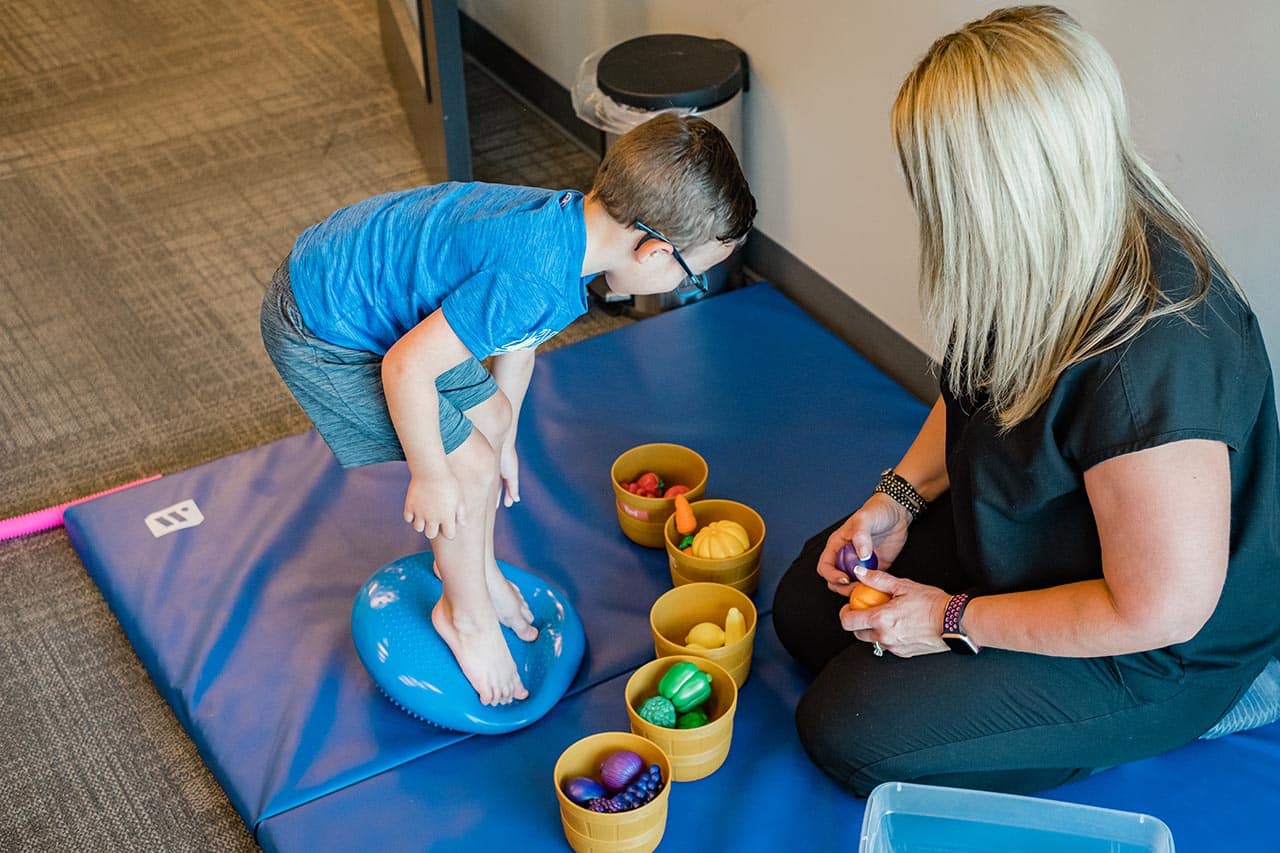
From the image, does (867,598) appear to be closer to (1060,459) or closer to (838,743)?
(838,743)

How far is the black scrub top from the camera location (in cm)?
132

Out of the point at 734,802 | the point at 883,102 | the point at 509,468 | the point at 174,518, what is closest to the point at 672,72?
the point at 883,102

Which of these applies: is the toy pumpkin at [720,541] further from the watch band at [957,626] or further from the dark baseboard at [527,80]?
the dark baseboard at [527,80]

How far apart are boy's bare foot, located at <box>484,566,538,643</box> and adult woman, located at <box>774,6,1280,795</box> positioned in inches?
16.5

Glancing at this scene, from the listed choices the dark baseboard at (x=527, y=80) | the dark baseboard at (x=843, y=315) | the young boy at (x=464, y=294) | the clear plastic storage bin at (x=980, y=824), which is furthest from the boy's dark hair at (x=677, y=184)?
the dark baseboard at (x=527, y=80)

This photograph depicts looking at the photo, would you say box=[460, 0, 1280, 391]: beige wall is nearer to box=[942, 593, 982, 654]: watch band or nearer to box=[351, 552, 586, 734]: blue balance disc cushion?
box=[942, 593, 982, 654]: watch band

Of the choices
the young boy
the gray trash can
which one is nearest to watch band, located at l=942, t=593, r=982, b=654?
the young boy

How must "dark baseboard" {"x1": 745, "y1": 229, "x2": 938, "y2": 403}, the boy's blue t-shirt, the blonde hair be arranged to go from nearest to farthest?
the blonde hair, the boy's blue t-shirt, "dark baseboard" {"x1": 745, "y1": 229, "x2": 938, "y2": 403}

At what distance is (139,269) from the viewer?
295 centimetres

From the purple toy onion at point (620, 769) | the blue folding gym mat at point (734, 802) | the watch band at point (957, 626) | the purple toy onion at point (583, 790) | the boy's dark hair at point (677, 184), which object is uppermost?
the boy's dark hair at point (677, 184)

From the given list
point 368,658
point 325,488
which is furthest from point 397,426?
point 325,488

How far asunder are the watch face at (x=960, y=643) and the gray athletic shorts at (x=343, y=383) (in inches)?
25.3

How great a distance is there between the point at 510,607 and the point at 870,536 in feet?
1.68

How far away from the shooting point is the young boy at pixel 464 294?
152 centimetres
